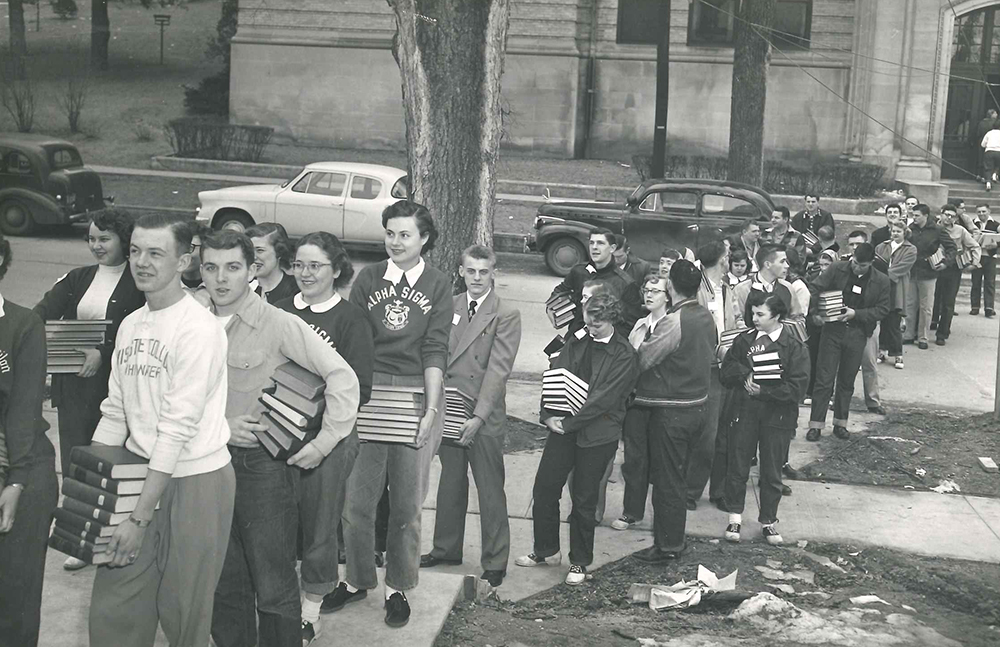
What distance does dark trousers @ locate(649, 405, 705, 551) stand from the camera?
739 cm

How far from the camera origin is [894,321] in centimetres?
1347

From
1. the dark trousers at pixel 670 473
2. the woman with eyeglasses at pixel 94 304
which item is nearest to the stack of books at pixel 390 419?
the woman with eyeglasses at pixel 94 304

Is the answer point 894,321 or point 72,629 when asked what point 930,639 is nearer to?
point 72,629

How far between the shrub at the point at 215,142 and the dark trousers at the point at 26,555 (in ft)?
77.5

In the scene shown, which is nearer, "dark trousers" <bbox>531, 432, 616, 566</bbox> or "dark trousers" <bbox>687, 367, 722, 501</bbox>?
"dark trousers" <bbox>531, 432, 616, 566</bbox>

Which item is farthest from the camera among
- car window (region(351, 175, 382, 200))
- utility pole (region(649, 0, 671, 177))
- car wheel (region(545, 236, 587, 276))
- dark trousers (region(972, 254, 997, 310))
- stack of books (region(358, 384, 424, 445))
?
utility pole (region(649, 0, 671, 177))

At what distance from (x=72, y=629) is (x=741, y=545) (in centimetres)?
436

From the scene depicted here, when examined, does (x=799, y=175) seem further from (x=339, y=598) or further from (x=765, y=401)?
(x=339, y=598)

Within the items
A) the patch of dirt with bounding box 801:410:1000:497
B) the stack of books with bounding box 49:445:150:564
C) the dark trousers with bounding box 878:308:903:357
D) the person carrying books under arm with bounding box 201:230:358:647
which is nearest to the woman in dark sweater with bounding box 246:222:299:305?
the person carrying books under arm with bounding box 201:230:358:647

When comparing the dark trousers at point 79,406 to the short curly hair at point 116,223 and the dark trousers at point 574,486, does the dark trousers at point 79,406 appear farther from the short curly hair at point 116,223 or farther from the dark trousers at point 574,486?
the dark trousers at point 574,486

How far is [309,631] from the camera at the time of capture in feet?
17.6

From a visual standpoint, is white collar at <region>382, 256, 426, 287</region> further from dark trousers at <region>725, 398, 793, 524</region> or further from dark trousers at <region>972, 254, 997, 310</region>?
dark trousers at <region>972, 254, 997, 310</region>

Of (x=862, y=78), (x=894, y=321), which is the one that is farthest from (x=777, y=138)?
(x=894, y=321)

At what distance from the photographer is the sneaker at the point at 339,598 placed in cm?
576
